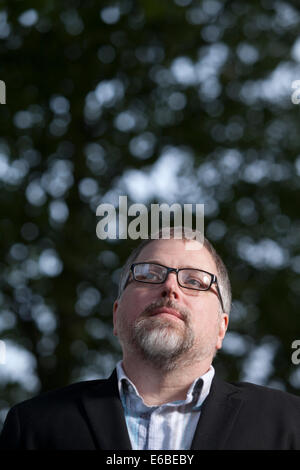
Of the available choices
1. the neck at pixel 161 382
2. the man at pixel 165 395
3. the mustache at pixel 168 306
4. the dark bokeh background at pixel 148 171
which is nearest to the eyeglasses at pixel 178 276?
the man at pixel 165 395

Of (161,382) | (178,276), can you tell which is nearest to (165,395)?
(161,382)

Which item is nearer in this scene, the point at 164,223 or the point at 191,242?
the point at 191,242

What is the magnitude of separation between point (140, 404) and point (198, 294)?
0.52 metres

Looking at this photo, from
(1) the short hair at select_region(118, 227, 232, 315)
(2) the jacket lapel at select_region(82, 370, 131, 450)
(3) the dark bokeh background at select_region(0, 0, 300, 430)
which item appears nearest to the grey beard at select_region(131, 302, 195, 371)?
(2) the jacket lapel at select_region(82, 370, 131, 450)

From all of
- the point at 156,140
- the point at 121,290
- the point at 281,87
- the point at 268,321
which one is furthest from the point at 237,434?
the point at 281,87

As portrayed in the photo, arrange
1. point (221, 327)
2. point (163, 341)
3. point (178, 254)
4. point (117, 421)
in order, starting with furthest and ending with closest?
point (221, 327), point (178, 254), point (163, 341), point (117, 421)

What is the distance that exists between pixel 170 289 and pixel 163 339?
222mm

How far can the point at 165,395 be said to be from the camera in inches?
110

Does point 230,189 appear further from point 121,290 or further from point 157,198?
point 121,290

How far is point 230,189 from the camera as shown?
9.12 meters

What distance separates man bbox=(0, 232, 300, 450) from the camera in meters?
2.57

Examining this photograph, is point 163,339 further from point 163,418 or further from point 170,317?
point 163,418

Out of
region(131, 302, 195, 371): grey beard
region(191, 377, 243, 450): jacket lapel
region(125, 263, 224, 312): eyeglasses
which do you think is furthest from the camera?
region(125, 263, 224, 312): eyeglasses

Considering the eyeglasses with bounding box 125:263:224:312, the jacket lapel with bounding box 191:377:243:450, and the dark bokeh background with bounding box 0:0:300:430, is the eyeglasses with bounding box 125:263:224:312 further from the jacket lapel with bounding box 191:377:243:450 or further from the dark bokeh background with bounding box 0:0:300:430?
the dark bokeh background with bounding box 0:0:300:430
